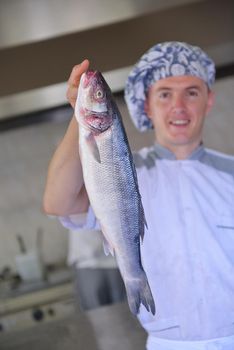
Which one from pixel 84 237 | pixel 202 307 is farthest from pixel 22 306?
pixel 202 307

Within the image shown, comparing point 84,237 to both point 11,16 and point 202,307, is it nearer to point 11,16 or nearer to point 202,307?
point 11,16

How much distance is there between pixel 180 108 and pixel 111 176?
55 cm

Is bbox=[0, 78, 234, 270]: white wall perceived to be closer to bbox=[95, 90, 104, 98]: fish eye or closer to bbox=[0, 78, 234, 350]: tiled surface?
bbox=[0, 78, 234, 350]: tiled surface

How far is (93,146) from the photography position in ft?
1.98

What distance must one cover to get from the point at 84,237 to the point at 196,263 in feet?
5.81

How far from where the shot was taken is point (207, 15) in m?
2.25

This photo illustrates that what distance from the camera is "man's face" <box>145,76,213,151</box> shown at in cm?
113

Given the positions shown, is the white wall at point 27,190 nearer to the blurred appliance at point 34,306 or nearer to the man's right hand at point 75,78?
the blurred appliance at point 34,306

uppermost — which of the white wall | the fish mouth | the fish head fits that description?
the fish mouth

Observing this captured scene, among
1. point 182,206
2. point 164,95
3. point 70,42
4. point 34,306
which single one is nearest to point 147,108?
point 164,95

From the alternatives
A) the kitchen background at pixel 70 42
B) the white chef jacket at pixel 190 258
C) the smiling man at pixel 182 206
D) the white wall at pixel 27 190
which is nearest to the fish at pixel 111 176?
the smiling man at pixel 182 206

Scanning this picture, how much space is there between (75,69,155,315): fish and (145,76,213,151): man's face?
53 cm

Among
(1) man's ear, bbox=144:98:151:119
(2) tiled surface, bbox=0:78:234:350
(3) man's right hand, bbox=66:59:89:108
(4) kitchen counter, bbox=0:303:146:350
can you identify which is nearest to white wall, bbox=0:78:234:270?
(2) tiled surface, bbox=0:78:234:350

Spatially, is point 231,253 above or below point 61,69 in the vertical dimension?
below
